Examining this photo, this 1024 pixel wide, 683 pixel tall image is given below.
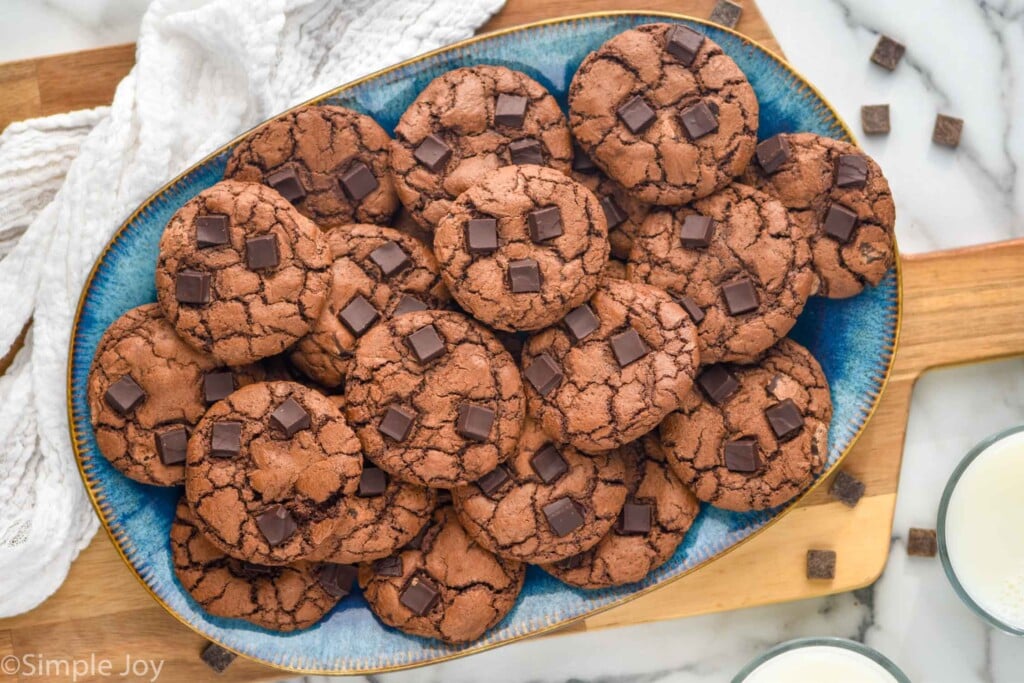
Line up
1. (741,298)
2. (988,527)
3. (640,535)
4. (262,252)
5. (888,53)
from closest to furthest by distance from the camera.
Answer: (262,252) < (741,298) < (640,535) < (988,527) < (888,53)

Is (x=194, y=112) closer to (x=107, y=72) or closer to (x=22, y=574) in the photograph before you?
(x=107, y=72)

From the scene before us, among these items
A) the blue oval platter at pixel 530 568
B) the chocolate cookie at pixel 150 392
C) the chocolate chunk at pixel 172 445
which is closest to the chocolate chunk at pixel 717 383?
the blue oval platter at pixel 530 568

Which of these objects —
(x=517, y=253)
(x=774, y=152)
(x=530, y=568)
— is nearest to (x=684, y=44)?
(x=774, y=152)

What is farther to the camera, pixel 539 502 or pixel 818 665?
pixel 818 665

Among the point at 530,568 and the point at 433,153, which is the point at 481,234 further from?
the point at 530,568

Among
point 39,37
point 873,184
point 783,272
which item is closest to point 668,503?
point 783,272
